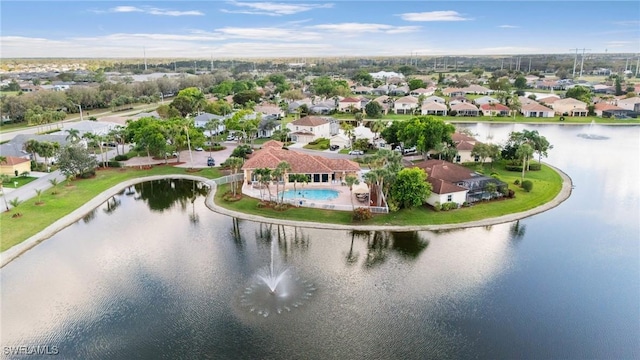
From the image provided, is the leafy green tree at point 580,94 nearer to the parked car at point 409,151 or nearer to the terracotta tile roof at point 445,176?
the parked car at point 409,151

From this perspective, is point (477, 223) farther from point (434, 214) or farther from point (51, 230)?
point (51, 230)

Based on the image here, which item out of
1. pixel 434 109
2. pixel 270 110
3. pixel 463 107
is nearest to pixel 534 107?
pixel 463 107

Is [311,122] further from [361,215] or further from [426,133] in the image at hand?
[361,215]

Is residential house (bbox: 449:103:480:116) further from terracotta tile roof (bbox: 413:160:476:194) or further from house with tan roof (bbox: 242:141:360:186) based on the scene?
house with tan roof (bbox: 242:141:360:186)

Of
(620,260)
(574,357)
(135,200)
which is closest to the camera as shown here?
(574,357)

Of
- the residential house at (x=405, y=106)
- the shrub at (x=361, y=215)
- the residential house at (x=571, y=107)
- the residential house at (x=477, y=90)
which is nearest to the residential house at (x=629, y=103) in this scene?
the residential house at (x=571, y=107)

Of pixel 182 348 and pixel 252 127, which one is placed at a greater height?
pixel 252 127

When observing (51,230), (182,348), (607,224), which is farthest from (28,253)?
(607,224)
